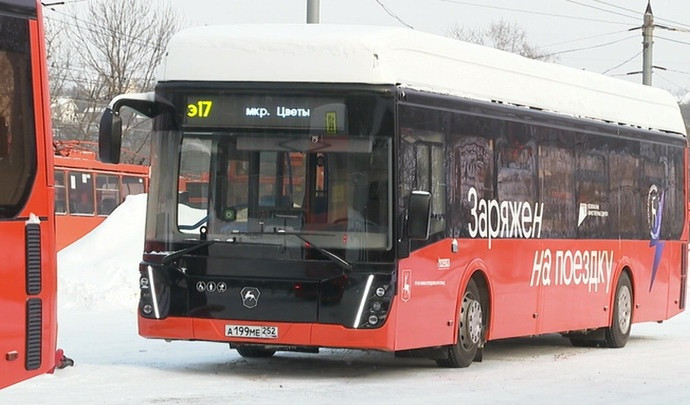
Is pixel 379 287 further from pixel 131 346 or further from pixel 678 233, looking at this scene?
pixel 678 233

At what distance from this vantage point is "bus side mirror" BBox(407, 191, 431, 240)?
14758 mm

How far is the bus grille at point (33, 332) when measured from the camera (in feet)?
32.9

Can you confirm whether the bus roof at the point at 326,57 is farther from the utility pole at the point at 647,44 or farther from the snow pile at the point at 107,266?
the utility pole at the point at 647,44

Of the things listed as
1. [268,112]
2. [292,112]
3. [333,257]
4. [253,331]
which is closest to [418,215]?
[333,257]

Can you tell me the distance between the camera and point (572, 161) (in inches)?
757

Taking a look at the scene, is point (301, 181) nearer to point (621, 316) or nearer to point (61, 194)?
point (621, 316)

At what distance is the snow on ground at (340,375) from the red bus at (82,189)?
49.7 ft

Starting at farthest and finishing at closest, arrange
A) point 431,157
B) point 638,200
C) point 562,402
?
point 638,200
point 431,157
point 562,402

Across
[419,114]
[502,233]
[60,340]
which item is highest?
[419,114]

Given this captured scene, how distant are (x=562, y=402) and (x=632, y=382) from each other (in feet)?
7.22

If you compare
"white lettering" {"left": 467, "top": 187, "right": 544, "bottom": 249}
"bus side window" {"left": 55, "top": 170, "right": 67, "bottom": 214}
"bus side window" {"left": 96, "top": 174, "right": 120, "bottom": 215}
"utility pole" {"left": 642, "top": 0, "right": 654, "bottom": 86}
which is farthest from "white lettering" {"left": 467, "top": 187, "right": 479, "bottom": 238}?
"utility pole" {"left": 642, "top": 0, "right": 654, "bottom": 86}

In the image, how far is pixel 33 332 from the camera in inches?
396

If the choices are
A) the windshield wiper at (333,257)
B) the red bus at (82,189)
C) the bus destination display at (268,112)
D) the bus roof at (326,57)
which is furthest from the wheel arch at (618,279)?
the red bus at (82,189)

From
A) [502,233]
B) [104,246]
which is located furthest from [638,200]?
[104,246]
